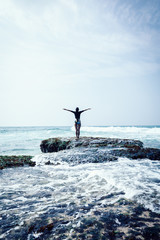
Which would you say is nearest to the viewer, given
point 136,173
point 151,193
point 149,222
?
point 149,222

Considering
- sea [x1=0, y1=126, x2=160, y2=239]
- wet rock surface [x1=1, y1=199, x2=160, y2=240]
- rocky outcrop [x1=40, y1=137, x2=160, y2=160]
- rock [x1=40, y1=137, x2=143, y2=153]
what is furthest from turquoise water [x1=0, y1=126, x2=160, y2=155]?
wet rock surface [x1=1, y1=199, x2=160, y2=240]

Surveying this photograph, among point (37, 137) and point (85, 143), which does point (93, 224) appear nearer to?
point (85, 143)

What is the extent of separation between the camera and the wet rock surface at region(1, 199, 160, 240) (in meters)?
2.18

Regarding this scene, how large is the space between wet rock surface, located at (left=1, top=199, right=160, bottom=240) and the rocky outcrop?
5.08m

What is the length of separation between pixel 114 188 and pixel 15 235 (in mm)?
2649

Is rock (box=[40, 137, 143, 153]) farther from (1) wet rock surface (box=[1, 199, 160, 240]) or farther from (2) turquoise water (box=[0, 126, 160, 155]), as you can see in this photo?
(1) wet rock surface (box=[1, 199, 160, 240])

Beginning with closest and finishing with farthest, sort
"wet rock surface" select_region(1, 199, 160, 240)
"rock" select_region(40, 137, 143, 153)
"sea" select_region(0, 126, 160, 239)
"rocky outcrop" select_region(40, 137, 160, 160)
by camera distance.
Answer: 1. "wet rock surface" select_region(1, 199, 160, 240)
2. "sea" select_region(0, 126, 160, 239)
3. "rocky outcrop" select_region(40, 137, 160, 160)
4. "rock" select_region(40, 137, 143, 153)

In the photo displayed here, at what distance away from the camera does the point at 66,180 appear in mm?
5078

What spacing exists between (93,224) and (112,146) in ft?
24.5

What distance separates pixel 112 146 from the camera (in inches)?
Result: 381

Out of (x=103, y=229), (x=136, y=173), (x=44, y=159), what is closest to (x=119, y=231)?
(x=103, y=229)

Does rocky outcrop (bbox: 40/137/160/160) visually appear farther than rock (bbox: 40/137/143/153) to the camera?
No

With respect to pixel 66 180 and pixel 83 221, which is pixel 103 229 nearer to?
pixel 83 221

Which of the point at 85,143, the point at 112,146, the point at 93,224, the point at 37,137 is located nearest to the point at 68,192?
the point at 93,224
